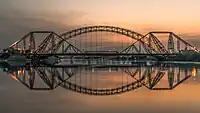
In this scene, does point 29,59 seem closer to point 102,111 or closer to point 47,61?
point 47,61

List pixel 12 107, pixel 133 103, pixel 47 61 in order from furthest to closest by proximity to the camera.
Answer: pixel 47 61 < pixel 133 103 < pixel 12 107

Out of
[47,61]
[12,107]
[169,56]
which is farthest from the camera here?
[169,56]

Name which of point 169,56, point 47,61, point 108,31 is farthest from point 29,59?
point 169,56

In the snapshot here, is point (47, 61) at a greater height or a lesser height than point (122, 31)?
lesser

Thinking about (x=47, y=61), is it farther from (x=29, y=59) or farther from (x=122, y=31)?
(x=122, y=31)

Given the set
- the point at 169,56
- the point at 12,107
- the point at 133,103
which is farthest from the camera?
the point at 169,56

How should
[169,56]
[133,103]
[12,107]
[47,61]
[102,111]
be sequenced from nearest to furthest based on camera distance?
1. [102,111]
2. [12,107]
3. [133,103]
4. [47,61]
5. [169,56]

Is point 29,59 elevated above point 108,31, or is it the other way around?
point 108,31

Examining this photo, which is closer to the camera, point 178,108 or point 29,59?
point 178,108

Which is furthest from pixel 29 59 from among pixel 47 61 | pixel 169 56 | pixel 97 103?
pixel 97 103
